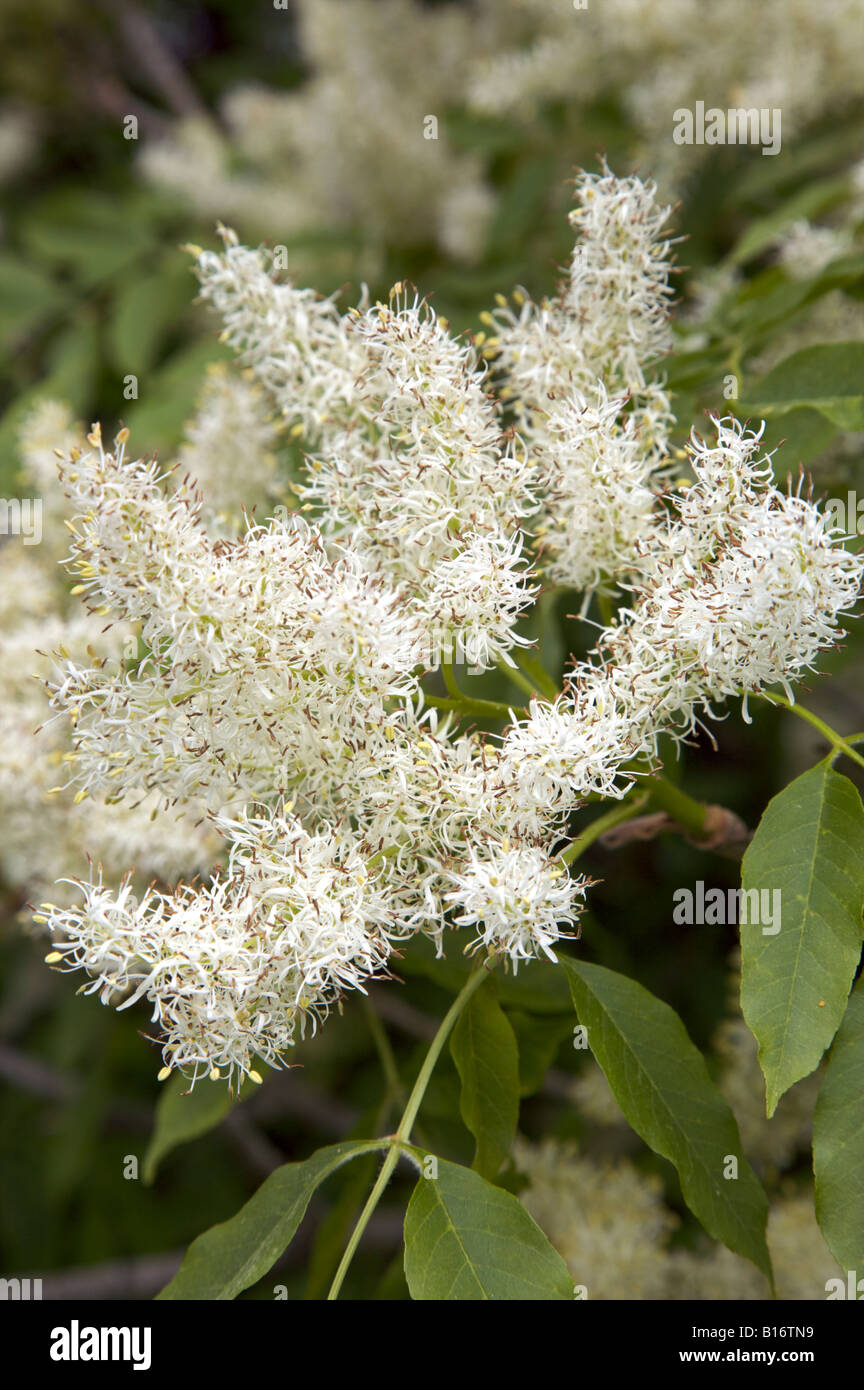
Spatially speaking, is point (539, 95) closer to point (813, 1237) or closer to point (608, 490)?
point (608, 490)

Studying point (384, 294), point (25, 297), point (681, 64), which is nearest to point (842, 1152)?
point (384, 294)

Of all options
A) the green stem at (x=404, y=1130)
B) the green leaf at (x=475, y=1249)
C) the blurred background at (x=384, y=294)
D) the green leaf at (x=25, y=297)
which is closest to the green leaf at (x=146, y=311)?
the blurred background at (x=384, y=294)

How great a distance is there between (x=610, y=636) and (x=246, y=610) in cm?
49

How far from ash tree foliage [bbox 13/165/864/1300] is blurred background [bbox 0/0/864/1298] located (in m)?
0.46

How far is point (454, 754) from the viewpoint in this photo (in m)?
1.47

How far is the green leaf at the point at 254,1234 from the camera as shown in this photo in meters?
1.52

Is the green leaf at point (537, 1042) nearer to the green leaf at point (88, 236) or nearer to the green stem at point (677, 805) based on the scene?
the green stem at point (677, 805)

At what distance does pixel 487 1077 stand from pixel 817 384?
1233 mm

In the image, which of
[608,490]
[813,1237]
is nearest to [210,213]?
[608,490]

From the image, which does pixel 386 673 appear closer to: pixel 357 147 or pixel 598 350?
pixel 598 350

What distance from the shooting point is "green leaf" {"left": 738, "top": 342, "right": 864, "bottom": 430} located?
1.80 meters

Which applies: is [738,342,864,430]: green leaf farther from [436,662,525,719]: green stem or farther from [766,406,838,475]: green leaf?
[436,662,525,719]: green stem

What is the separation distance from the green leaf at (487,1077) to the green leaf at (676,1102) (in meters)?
0.13

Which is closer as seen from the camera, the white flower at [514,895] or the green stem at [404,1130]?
the white flower at [514,895]
